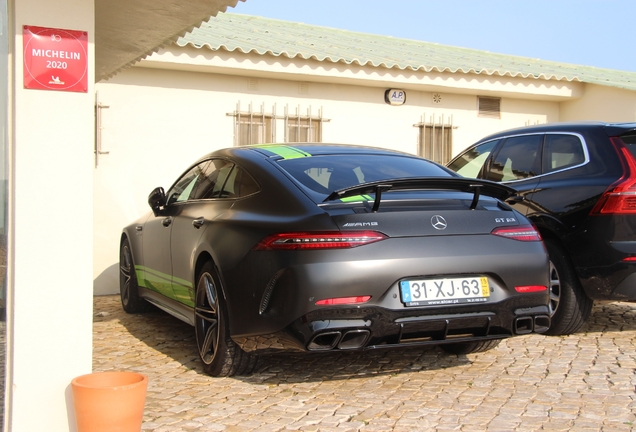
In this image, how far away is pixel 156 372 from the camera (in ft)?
17.6

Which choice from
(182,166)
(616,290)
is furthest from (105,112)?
(616,290)

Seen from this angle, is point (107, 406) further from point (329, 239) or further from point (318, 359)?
point (318, 359)

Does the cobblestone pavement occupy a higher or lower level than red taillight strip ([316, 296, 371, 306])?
lower

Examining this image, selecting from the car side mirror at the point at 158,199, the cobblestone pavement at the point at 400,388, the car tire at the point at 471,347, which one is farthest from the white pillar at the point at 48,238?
the car tire at the point at 471,347

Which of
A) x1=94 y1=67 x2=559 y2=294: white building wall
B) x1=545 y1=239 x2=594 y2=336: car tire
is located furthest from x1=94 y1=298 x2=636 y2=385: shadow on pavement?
x1=94 y1=67 x2=559 y2=294: white building wall

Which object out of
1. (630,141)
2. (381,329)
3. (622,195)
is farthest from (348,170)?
(630,141)

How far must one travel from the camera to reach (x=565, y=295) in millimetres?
6355

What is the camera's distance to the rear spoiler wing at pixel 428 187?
4.45 meters

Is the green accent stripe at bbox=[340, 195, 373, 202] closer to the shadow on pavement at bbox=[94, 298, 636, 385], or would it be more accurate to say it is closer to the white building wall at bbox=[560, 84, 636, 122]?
the shadow on pavement at bbox=[94, 298, 636, 385]

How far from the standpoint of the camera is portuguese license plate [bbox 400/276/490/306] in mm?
4418

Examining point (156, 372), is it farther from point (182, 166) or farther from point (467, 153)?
point (182, 166)

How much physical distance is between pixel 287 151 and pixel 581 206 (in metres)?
2.40

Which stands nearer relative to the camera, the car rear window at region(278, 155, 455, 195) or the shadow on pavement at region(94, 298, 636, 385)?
the car rear window at region(278, 155, 455, 195)

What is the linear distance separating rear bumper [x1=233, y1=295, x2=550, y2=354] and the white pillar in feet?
3.64
